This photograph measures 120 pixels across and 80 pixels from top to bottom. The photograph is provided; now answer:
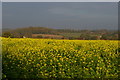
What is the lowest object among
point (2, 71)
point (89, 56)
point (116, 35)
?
point (2, 71)

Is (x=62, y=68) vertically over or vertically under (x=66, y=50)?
under

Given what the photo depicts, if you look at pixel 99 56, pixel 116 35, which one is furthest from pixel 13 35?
pixel 99 56

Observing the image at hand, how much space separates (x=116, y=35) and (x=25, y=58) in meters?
4.63

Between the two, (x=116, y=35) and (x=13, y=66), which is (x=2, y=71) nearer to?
(x=13, y=66)

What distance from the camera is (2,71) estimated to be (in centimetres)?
609

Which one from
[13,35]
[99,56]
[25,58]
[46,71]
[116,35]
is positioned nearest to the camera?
[46,71]

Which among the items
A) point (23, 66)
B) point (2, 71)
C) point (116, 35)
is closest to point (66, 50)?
point (23, 66)

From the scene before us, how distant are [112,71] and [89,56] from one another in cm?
68

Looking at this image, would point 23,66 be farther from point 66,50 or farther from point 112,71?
point 112,71

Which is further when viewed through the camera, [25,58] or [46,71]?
[25,58]

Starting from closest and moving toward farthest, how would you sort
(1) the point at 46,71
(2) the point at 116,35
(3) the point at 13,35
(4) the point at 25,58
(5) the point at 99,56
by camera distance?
(1) the point at 46,71 → (4) the point at 25,58 → (5) the point at 99,56 → (2) the point at 116,35 → (3) the point at 13,35

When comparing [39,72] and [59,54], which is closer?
[39,72]

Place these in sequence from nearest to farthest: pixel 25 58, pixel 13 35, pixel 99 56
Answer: pixel 25 58 → pixel 99 56 → pixel 13 35

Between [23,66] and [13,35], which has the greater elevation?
[13,35]
